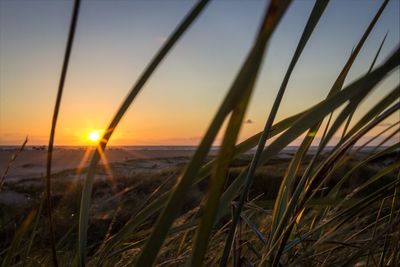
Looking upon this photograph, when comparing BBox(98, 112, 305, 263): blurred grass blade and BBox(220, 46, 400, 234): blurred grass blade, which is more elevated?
BBox(220, 46, 400, 234): blurred grass blade

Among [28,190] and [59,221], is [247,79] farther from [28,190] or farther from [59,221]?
[28,190]

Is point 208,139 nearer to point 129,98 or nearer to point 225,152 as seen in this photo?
point 225,152

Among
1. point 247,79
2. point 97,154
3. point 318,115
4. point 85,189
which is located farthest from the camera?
point 85,189

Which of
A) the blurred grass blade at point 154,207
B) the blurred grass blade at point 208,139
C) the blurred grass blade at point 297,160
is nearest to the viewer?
the blurred grass blade at point 208,139

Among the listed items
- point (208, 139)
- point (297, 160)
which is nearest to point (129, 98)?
point (208, 139)

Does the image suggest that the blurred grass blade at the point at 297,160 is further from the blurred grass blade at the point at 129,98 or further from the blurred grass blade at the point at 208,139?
the blurred grass blade at the point at 208,139

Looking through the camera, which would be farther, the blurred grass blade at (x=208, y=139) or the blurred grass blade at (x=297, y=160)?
the blurred grass blade at (x=297, y=160)

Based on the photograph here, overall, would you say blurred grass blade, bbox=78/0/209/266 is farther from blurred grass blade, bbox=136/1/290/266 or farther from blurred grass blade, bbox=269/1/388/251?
blurred grass blade, bbox=269/1/388/251

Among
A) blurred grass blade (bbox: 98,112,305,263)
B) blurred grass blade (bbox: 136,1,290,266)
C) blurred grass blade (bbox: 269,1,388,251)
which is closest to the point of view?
blurred grass blade (bbox: 136,1,290,266)

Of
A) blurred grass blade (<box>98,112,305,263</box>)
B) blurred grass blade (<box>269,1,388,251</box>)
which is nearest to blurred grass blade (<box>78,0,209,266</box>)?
blurred grass blade (<box>98,112,305,263</box>)

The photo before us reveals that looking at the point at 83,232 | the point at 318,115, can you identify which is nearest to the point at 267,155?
the point at 318,115

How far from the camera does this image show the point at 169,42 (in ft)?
1.01

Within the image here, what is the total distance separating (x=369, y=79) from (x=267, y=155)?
0.47ft

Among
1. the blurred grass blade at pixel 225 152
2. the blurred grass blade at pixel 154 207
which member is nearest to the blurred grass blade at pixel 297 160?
the blurred grass blade at pixel 154 207
